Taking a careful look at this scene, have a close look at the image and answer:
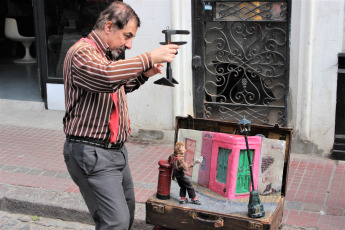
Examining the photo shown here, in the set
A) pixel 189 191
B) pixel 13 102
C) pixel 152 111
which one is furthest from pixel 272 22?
pixel 13 102

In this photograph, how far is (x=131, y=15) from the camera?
296 cm

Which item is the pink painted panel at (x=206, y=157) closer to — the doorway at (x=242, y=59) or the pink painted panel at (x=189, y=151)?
the pink painted panel at (x=189, y=151)

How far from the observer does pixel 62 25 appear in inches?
298

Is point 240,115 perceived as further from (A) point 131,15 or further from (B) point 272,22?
(A) point 131,15

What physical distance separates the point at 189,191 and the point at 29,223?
2.02 metres

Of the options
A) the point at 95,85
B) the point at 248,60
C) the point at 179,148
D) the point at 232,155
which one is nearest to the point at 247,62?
the point at 248,60

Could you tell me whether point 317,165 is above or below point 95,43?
below

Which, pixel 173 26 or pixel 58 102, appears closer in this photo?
pixel 173 26

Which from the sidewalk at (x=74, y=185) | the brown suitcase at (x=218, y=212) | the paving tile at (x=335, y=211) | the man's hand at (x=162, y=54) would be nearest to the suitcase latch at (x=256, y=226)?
the brown suitcase at (x=218, y=212)

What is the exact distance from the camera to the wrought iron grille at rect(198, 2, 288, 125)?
19.0 feet

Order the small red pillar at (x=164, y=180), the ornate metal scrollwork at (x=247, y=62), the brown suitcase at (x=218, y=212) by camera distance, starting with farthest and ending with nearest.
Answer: the ornate metal scrollwork at (x=247, y=62), the small red pillar at (x=164, y=180), the brown suitcase at (x=218, y=212)

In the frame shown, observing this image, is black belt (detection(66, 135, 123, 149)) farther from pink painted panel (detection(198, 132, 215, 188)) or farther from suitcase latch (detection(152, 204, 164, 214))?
pink painted panel (detection(198, 132, 215, 188))

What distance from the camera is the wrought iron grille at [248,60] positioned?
578 centimetres

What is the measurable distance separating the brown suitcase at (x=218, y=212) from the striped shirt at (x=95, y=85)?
60cm
